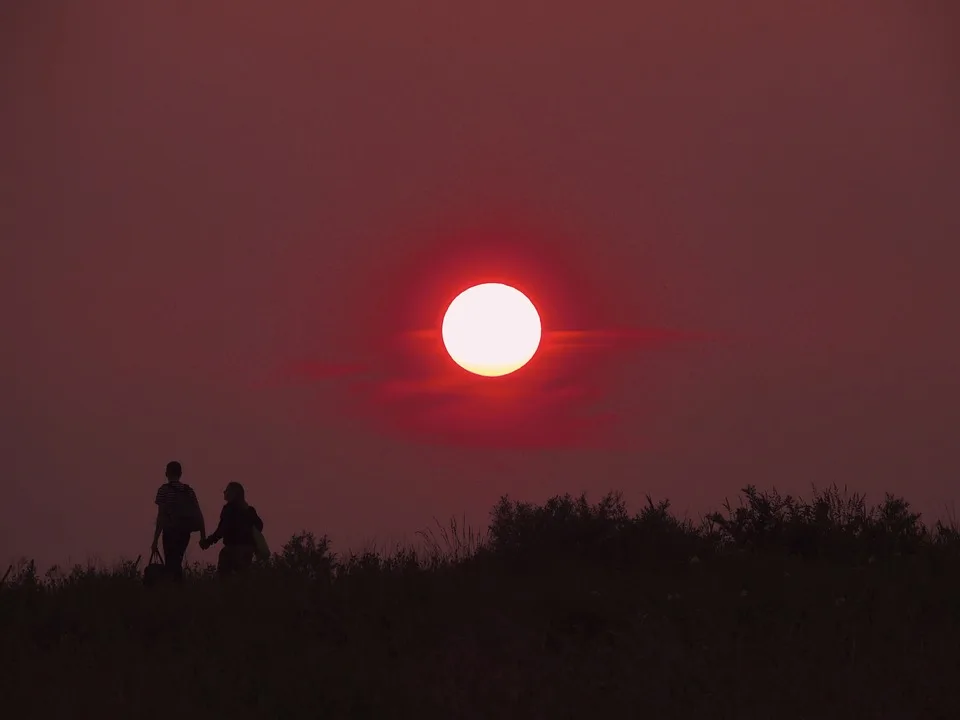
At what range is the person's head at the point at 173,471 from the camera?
619 inches

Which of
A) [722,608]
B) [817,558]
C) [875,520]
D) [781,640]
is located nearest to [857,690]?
[781,640]

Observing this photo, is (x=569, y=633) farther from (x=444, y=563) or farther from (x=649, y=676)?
(x=444, y=563)

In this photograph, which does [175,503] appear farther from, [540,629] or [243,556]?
[540,629]

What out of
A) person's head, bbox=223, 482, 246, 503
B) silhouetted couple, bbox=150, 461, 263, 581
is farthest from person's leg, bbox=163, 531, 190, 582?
person's head, bbox=223, 482, 246, 503

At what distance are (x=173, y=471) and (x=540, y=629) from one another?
6.22 m

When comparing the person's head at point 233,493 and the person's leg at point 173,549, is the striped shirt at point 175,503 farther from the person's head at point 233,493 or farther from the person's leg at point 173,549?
the person's head at point 233,493

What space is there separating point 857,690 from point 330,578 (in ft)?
20.6

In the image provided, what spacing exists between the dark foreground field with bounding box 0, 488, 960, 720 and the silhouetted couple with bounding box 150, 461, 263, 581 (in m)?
0.43

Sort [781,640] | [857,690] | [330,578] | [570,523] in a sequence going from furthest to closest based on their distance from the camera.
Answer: [570,523]
[330,578]
[781,640]
[857,690]

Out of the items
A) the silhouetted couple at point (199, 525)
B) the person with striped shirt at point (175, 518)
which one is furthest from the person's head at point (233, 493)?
the person with striped shirt at point (175, 518)

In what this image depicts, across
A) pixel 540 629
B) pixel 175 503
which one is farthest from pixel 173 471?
pixel 540 629

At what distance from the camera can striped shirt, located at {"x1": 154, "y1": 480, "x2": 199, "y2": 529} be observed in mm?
15711

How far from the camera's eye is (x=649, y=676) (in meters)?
9.99

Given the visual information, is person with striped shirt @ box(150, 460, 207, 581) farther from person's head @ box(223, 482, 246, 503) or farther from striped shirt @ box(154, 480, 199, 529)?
person's head @ box(223, 482, 246, 503)
